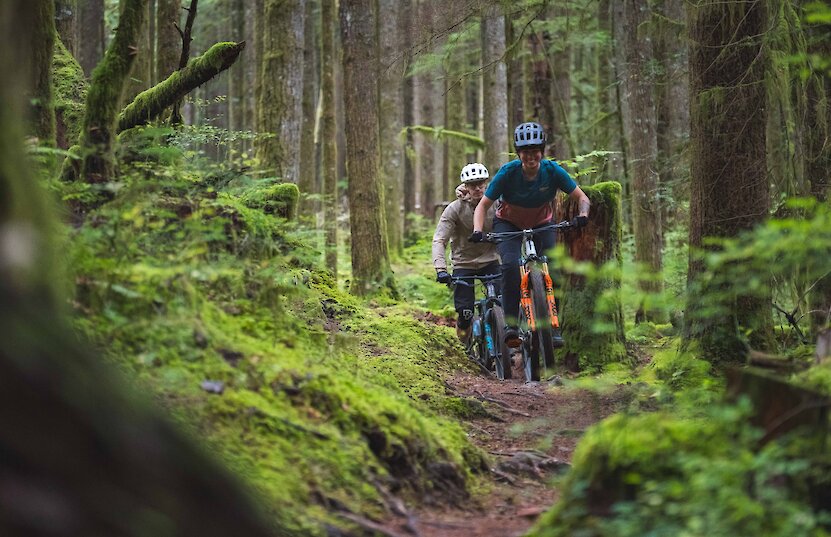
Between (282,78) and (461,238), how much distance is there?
17.9ft

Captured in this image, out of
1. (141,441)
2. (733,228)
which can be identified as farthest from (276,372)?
(733,228)

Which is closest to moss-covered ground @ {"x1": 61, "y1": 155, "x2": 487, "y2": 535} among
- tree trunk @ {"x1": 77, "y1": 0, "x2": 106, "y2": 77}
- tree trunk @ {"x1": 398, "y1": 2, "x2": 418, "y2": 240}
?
tree trunk @ {"x1": 398, "y1": 2, "x2": 418, "y2": 240}

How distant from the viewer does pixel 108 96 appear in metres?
6.38

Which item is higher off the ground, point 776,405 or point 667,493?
point 776,405

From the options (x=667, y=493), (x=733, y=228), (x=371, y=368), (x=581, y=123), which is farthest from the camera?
(x=581, y=123)

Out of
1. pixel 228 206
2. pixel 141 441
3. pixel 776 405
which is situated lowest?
pixel 776 405

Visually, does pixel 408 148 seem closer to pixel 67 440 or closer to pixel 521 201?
pixel 521 201

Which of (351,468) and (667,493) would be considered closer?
(667,493)

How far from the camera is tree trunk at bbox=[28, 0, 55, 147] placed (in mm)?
6395

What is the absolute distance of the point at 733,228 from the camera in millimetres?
7848

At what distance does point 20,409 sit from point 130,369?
8.66 feet

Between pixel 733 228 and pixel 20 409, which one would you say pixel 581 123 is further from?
pixel 20 409

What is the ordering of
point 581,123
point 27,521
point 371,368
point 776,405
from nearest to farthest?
1. point 27,521
2. point 776,405
3. point 371,368
4. point 581,123

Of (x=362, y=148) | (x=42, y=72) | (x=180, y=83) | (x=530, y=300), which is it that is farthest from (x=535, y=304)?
(x=362, y=148)
